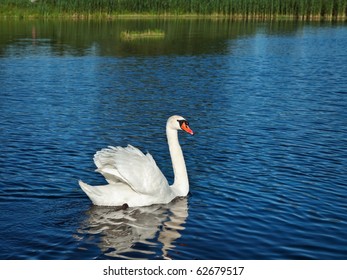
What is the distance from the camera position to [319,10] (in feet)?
402

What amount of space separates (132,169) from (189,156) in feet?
21.4

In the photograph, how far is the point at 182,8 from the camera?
12794 cm

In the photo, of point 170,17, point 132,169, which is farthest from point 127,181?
point 170,17

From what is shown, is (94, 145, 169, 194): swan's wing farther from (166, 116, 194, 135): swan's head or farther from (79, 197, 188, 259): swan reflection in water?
(166, 116, 194, 135): swan's head

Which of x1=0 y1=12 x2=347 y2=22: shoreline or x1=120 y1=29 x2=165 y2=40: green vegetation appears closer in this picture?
x1=120 y1=29 x2=165 y2=40: green vegetation

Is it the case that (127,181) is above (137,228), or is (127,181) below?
above

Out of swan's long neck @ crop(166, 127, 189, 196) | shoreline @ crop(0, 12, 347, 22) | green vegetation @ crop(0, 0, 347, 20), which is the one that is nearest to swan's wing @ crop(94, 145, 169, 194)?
swan's long neck @ crop(166, 127, 189, 196)

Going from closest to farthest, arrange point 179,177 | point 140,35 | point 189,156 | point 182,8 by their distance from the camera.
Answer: point 179,177
point 189,156
point 140,35
point 182,8

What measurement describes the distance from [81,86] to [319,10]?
314ft

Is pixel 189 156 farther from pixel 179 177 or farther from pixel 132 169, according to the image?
pixel 132 169

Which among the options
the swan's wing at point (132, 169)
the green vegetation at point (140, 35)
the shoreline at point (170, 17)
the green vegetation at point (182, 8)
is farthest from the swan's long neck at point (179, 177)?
the shoreline at point (170, 17)

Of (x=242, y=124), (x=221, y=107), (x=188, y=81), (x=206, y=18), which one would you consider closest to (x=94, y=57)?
(x=188, y=81)

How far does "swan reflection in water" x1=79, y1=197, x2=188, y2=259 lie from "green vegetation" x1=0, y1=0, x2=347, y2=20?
10336cm

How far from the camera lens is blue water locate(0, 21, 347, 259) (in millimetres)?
12156
